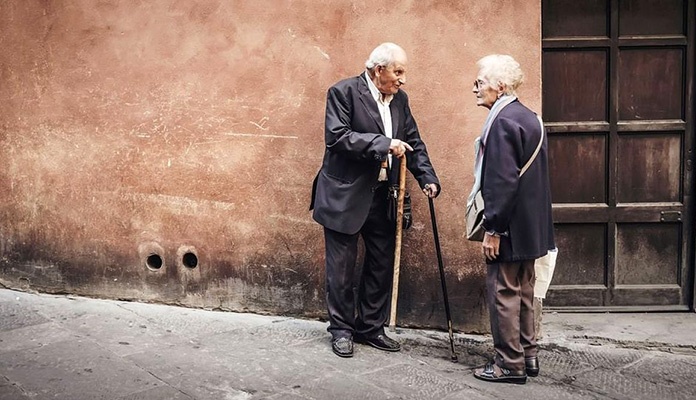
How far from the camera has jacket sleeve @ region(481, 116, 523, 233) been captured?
420cm

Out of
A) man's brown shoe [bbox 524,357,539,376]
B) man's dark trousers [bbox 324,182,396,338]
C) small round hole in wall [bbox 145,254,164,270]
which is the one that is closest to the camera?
man's brown shoe [bbox 524,357,539,376]

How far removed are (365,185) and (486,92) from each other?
0.92 metres

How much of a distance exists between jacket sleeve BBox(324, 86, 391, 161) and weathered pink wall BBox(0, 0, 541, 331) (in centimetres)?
54

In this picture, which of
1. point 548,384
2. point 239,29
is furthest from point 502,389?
point 239,29

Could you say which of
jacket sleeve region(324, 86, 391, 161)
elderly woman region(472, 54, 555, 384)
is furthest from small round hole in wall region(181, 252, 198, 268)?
elderly woman region(472, 54, 555, 384)

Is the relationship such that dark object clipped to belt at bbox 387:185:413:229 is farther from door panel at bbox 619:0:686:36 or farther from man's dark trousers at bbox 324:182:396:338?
door panel at bbox 619:0:686:36

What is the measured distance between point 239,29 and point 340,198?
1.45 metres

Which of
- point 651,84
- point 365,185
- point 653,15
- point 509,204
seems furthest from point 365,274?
point 653,15

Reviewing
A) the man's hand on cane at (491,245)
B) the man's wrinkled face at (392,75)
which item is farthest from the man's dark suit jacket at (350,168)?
the man's hand on cane at (491,245)

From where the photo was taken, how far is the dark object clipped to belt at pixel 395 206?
4.83 metres

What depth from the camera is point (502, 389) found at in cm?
431

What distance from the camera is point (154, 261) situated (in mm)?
5688

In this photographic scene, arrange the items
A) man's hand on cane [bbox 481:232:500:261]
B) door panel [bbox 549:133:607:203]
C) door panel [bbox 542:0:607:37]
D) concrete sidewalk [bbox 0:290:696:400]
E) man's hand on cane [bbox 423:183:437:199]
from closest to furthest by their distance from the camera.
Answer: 1. concrete sidewalk [bbox 0:290:696:400]
2. man's hand on cane [bbox 481:232:500:261]
3. man's hand on cane [bbox 423:183:437:199]
4. door panel [bbox 542:0:607:37]
5. door panel [bbox 549:133:607:203]

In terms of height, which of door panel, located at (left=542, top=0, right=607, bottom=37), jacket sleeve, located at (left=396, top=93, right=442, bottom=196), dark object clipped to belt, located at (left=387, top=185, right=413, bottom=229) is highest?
door panel, located at (left=542, top=0, right=607, bottom=37)
